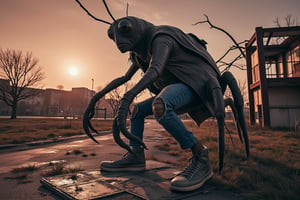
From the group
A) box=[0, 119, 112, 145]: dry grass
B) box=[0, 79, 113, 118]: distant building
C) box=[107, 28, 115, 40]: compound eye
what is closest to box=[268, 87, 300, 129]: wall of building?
box=[0, 119, 112, 145]: dry grass

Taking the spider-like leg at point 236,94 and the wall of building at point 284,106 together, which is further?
the wall of building at point 284,106

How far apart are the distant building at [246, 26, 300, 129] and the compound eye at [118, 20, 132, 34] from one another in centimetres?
1208

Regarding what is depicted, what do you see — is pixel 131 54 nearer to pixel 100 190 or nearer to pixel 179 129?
pixel 179 129

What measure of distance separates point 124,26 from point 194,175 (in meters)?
1.41

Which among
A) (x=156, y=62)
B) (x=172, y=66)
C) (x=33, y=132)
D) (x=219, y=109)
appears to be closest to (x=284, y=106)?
(x=219, y=109)

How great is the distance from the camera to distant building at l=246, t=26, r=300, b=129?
39.6 feet

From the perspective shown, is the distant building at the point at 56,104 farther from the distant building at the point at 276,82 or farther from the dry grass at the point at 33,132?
the distant building at the point at 276,82

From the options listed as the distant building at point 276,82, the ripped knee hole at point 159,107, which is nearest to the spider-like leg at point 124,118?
the ripped knee hole at point 159,107

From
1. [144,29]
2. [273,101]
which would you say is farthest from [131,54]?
[273,101]

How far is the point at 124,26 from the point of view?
1.74 meters

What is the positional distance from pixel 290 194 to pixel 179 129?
0.91 metres

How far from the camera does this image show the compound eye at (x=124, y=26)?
1.75 meters

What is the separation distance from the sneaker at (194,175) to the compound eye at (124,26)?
1.28 metres

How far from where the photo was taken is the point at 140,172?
210 cm
